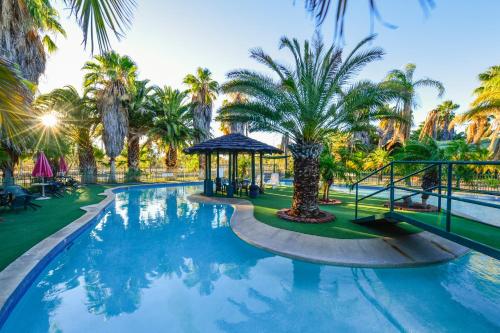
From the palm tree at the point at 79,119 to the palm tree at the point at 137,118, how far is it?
9.24 ft

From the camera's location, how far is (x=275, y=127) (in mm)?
8945

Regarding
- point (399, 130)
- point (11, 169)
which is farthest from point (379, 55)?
point (11, 169)

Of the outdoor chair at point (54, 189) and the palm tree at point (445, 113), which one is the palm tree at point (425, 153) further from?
the palm tree at point (445, 113)

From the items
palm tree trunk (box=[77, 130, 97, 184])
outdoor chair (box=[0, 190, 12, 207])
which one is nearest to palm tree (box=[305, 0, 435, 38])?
outdoor chair (box=[0, 190, 12, 207])

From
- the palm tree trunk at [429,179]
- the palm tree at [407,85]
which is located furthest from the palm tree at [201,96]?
the palm tree trunk at [429,179]

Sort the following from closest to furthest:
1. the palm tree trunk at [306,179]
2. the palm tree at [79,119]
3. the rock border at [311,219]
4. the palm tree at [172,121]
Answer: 1. the rock border at [311,219]
2. the palm tree trunk at [306,179]
3. the palm tree at [79,119]
4. the palm tree at [172,121]

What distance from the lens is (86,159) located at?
65.9 feet

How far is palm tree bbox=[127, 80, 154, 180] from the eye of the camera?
21.2m

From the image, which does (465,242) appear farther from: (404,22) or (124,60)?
(124,60)

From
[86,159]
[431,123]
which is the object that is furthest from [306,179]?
[86,159]

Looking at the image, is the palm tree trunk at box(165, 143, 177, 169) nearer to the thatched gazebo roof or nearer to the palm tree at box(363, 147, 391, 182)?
the thatched gazebo roof

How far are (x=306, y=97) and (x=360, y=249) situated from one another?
480cm

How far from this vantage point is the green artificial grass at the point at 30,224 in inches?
206

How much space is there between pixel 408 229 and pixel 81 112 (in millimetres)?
21929
